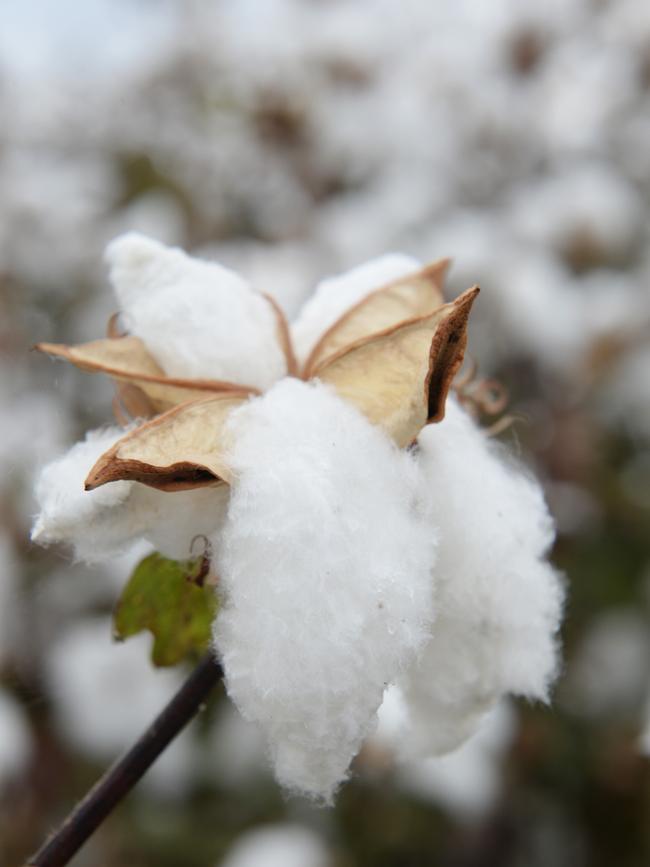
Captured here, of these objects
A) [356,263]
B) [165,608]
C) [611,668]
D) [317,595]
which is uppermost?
[317,595]

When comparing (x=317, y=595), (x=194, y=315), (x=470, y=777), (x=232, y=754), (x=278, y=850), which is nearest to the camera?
(x=317, y=595)

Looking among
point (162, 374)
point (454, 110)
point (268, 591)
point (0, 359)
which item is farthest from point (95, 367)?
point (454, 110)

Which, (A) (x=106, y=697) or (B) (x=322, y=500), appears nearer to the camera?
(B) (x=322, y=500)

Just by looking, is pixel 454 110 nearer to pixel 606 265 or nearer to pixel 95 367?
pixel 606 265

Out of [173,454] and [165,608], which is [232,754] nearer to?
[165,608]

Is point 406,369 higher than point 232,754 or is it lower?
higher

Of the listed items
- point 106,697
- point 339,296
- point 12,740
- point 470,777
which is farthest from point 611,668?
point 339,296

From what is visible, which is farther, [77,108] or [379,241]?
[77,108]

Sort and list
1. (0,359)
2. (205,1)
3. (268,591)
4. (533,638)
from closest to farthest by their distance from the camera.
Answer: (268,591), (533,638), (0,359), (205,1)
